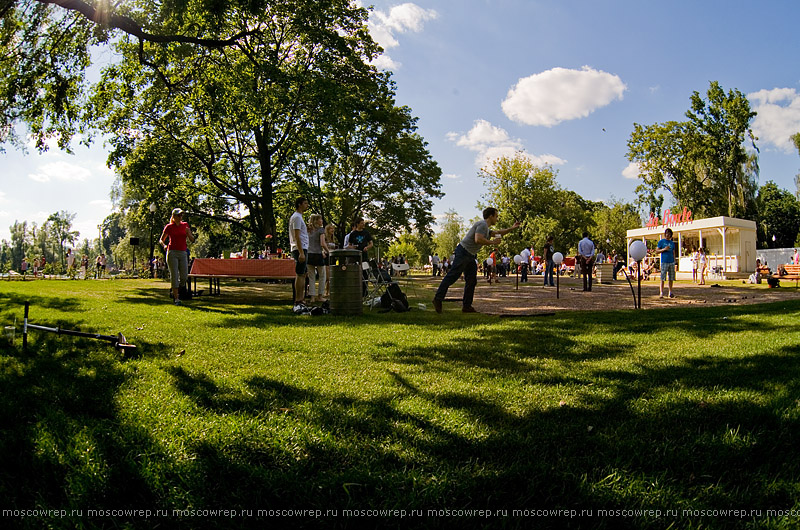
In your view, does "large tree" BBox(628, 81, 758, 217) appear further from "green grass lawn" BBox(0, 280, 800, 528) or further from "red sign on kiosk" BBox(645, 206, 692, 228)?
"green grass lawn" BBox(0, 280, 800, 528)

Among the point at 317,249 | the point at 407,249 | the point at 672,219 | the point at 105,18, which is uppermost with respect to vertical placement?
the point at 105,18

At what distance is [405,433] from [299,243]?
21.6 ft

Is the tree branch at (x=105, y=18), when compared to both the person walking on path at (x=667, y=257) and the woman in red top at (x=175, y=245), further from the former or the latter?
the person walking on path at (x=667, y=257)

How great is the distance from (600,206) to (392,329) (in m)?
70.0

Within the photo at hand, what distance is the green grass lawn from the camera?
5.86 feet

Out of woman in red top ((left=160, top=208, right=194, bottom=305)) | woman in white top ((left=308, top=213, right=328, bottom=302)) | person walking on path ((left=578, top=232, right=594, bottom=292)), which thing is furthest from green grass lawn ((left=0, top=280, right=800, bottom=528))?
person walking on path ((left=578, top=232, right=594, bottom=292))

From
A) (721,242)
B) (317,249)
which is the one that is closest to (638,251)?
(317,249)

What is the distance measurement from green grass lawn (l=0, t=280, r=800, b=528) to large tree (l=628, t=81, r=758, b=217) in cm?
4115

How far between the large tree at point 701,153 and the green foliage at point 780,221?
1699 cm

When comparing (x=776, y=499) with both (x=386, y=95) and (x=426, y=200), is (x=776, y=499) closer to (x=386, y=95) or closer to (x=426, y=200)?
(x=386, y=95)

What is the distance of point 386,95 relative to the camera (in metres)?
28.8

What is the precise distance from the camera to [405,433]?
2.40 m

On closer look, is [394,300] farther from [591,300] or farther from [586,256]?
[586,256]

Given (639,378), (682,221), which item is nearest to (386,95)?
(682,221)
